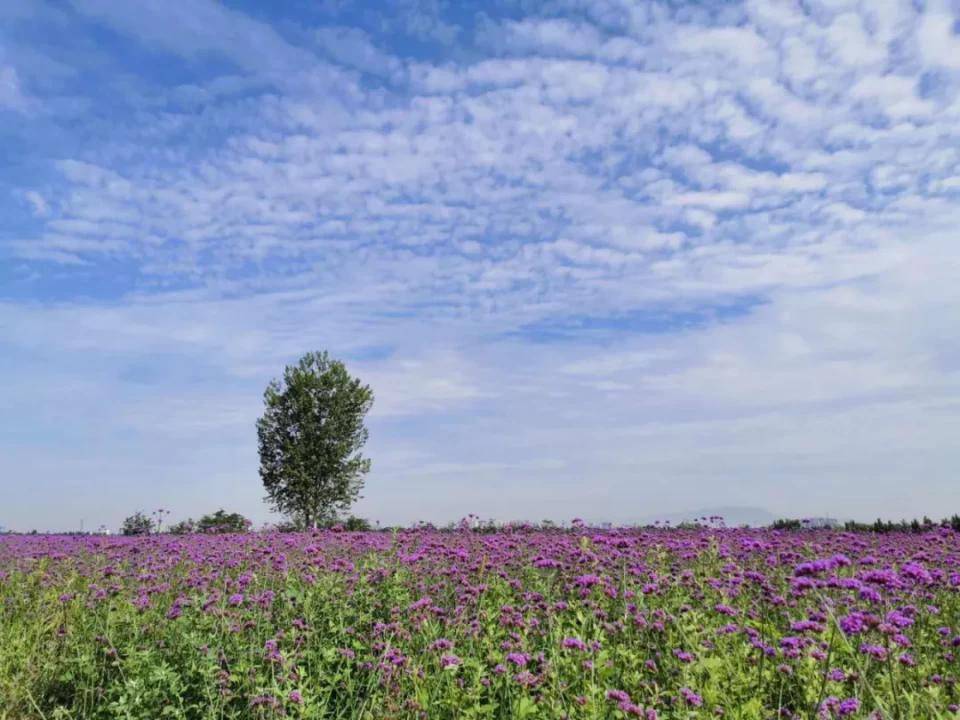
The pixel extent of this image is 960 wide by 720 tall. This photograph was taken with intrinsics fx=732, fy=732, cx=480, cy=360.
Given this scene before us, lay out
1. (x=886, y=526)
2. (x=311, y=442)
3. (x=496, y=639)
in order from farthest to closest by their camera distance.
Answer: (x=311, y=442), (x=886, y=526), (x=496, y=639)

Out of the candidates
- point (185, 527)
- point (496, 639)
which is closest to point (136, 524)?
point (185, 527)

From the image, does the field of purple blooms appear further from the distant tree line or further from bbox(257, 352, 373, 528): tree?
bbox(257, 352, 373, 528): tree

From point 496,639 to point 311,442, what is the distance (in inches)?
1017

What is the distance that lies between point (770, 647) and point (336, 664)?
3353 millimetres

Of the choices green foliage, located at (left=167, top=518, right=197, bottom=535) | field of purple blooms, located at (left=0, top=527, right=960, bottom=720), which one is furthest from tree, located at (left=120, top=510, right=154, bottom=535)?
field of purple blooms, located at (left=0, top=527, right=960, bottom=720)

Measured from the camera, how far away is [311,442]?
30.7m

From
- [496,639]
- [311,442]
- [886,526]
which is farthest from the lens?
[311,442]

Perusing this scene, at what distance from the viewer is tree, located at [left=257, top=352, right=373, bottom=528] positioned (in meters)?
30.5

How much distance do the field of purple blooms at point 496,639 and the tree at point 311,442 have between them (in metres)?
21.7

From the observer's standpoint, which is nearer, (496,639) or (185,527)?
(496,639)

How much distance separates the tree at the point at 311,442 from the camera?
30484 mm

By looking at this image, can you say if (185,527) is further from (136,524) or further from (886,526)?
(886,526)

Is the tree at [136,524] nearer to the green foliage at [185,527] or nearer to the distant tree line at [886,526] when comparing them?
the green foliage at [185,527]

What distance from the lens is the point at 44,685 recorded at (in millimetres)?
6395
